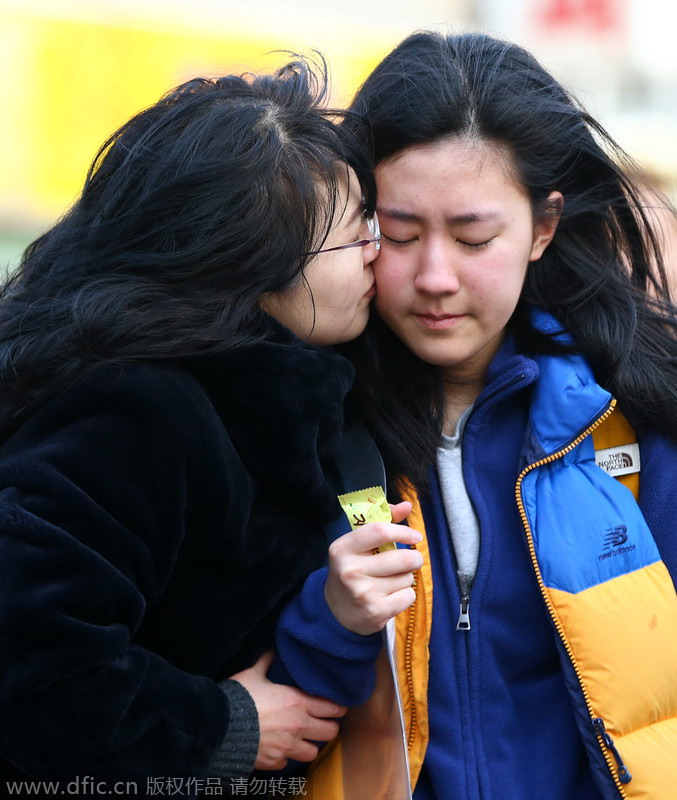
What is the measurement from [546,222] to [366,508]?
0.89m

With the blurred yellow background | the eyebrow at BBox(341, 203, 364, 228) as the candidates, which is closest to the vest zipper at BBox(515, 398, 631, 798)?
the eyebrow at BBox(341, 203, 364, 228)

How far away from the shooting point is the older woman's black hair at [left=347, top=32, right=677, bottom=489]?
7.26 ft

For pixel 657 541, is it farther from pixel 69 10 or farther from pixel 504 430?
pixel 69 10

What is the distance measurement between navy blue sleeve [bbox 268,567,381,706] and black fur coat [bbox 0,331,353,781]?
0.05m

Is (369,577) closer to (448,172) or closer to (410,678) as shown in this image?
(410,678)

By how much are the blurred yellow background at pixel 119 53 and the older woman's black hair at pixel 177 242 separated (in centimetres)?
443

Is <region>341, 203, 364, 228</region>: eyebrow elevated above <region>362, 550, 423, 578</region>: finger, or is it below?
above

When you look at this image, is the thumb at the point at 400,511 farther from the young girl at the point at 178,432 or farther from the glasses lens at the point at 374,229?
the glasses lens at the point at 374,229

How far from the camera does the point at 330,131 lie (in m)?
2.10

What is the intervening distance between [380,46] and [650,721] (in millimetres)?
6725

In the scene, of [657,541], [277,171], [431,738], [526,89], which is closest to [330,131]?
[277,171]

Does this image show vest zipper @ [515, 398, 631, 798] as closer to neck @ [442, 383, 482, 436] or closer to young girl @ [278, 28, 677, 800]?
young girl @ [278, 28, 677, 800]

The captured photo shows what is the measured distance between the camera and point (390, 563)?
5.99 ft

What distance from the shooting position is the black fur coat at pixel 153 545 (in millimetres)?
1629
